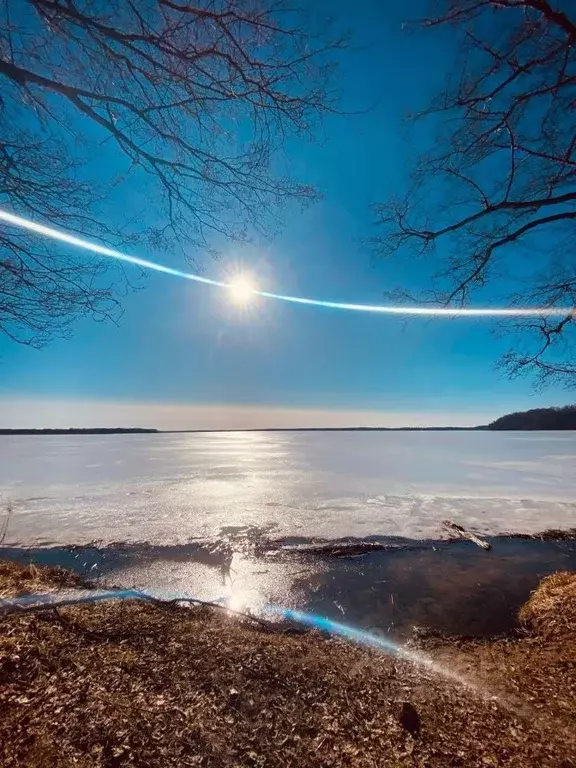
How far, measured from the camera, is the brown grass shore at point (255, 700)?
2094mm

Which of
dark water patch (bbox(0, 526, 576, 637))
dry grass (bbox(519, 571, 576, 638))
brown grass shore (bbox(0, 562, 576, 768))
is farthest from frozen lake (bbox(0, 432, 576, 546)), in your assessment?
brown grass shore (bbox(0, 562, 576, 768))

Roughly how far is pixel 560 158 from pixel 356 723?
497 centimetres

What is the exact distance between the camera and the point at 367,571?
7195 mm

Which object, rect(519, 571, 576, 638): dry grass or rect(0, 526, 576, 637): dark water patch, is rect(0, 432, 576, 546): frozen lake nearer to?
rect(0, 526, 576, 637): dark water patch

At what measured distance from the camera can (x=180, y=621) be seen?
13.2ft

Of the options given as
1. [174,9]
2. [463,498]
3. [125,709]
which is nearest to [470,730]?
[125,709]

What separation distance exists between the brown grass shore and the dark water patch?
174 centimetres

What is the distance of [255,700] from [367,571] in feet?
16.7

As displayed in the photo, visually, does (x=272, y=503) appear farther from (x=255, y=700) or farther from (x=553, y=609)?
(x=255, y=700)

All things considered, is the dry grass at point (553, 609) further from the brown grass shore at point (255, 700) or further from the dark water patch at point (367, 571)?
the dark water patch at point (367, 571)

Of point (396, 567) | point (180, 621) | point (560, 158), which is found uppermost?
point (560, 158)

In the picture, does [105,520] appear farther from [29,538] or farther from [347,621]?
[347,621]

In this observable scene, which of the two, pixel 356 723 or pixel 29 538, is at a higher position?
pixel 356 723

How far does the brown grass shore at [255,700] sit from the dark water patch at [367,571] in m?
1.74
